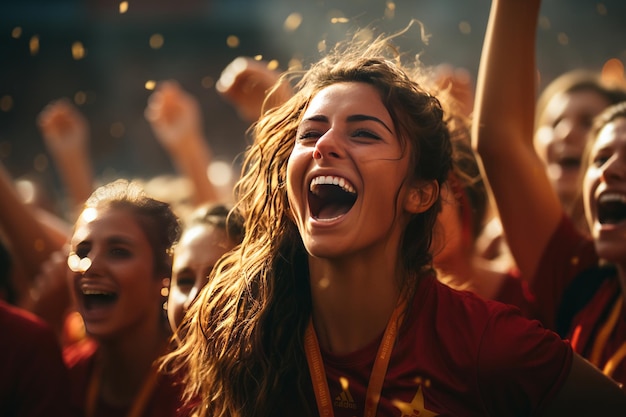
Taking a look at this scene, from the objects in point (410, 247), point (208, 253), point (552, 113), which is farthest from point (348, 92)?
point (552, 113)

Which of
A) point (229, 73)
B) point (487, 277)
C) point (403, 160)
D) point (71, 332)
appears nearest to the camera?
point (403, 160)

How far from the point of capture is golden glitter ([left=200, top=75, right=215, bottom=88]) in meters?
13.5

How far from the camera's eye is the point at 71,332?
4.08 meters

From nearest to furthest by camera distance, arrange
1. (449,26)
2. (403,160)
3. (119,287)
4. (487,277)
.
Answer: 1. (403,160)
2. (119,287)
3. (487,277)
4. (449,26)

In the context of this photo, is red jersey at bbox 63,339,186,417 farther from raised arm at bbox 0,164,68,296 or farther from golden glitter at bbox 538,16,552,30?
golden glitter at bbox 538,16,552,30

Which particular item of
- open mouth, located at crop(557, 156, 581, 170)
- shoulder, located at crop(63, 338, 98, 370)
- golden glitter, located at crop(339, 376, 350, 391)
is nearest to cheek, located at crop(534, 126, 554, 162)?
open mouth, located at crop(557, 156, 581, 170)

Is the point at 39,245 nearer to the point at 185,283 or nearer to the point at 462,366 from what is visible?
the point at 185,283

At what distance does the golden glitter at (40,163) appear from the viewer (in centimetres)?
1209

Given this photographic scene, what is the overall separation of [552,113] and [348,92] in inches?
73.9

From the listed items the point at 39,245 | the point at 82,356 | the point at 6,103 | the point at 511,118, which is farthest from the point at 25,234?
the point at 6,103

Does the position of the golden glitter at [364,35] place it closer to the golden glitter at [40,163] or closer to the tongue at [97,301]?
the tongue at [97,301]

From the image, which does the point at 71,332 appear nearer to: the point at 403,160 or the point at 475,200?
the point at 475,200

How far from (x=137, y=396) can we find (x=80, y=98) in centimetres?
1175

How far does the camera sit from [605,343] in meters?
2.33
